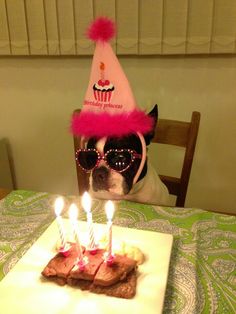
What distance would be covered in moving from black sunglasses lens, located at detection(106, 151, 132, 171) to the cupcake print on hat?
0.53ft

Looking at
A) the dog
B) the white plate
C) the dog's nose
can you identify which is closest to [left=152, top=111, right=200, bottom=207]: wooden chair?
the dog

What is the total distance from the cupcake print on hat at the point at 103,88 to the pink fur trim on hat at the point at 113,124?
0.18 feet

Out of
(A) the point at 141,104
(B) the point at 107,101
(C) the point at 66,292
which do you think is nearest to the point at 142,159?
(B) the point at 107,101

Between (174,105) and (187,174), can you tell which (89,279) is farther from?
(174,105)

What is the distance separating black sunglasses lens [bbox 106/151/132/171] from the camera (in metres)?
0.94

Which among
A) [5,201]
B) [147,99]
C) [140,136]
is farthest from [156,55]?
[5,201]

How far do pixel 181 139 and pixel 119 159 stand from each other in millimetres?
395

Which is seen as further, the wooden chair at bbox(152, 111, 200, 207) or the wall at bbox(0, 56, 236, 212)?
the wall at bbox(0, 56, 236, 212)

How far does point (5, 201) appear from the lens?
102 centimetres

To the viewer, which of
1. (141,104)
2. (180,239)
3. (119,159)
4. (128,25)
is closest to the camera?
(180,239)

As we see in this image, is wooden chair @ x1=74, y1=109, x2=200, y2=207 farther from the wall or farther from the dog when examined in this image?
the wall

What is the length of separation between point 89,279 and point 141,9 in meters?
1.29

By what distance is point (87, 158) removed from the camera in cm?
98

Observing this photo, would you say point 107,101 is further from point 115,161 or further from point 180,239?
point 180,239
